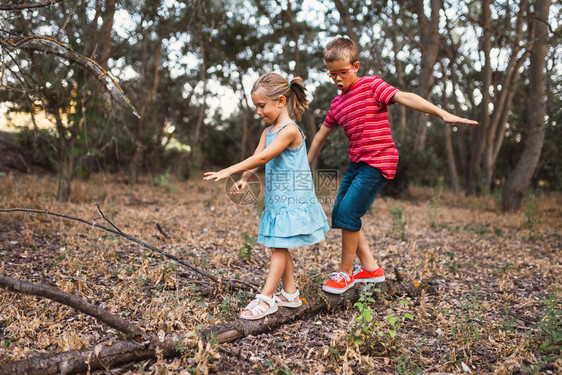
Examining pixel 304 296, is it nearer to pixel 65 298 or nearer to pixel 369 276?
pixel 369 276

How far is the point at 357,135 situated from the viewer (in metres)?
2.70

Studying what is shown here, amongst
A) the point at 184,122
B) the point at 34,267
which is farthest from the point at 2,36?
the point at 184,122

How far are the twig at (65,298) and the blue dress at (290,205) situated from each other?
92cm

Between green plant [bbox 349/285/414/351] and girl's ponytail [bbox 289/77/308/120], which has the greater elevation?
girl's ponytail [bbox 289/77/308/120]

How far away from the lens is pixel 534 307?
9.71ft

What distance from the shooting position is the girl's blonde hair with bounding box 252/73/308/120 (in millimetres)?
2359

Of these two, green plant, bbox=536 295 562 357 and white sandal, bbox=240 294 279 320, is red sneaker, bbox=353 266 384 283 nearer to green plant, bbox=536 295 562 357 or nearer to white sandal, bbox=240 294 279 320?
white sandal, bbox=240 294 279 320

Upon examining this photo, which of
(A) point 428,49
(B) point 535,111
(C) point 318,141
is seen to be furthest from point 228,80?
(C) point 318,141

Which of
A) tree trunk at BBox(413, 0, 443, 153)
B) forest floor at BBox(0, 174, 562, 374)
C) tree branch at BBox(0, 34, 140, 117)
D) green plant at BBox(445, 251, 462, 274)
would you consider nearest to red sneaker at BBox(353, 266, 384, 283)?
forest floor at BBox(0, 174, 562, 374)

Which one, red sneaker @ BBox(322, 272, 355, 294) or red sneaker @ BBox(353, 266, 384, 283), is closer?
red sneaker @ BBox(322, 272, 355, 294)

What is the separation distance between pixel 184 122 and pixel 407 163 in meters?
9.80

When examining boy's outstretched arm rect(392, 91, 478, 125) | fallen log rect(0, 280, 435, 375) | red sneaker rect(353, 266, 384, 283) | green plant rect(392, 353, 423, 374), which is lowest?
green plant rect(392, 353, 423, 374)

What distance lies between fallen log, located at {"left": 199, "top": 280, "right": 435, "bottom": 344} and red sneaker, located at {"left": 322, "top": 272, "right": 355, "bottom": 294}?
0.04m

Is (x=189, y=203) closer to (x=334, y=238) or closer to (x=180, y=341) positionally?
(x=334, y=238)
